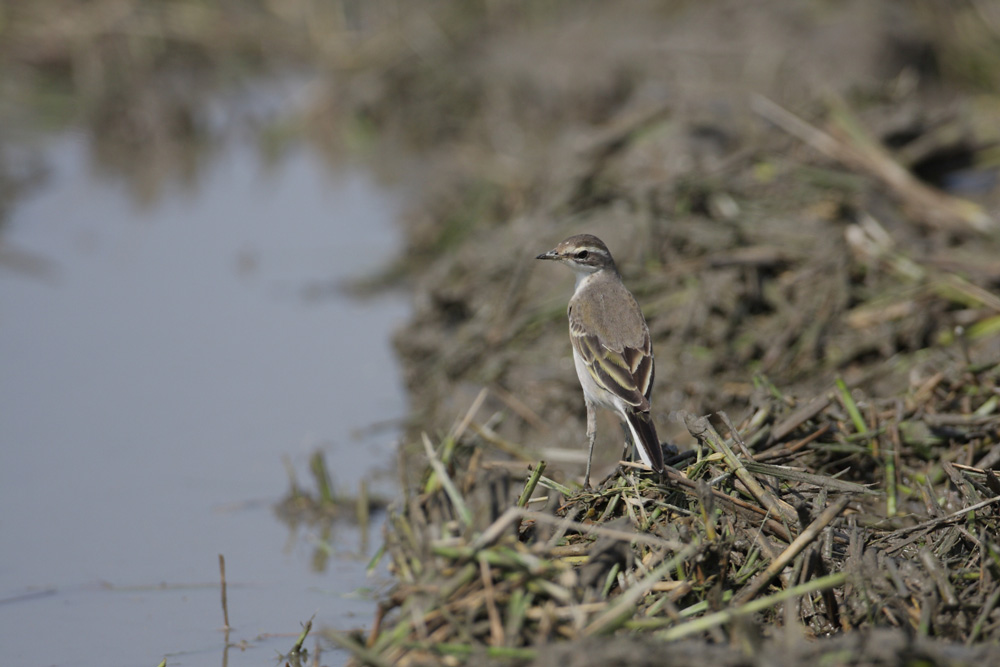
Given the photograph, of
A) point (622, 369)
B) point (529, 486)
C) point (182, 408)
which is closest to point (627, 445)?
point (622, 369)

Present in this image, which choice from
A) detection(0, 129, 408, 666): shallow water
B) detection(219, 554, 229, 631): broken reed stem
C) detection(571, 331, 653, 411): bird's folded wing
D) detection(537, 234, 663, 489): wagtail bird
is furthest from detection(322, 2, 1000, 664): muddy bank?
detection(219, 554, 229, 631): broken reed stem

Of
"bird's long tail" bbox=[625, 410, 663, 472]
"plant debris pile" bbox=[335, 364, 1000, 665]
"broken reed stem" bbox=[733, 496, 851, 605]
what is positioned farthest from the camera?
"bird's long tail" bbox=[625, 410, 663, 472]

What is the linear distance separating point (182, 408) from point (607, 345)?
448 cm

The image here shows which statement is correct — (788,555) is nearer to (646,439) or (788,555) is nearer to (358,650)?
(646,439)

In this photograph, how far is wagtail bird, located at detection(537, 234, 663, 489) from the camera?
6.00 m

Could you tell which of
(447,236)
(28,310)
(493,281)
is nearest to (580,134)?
(447,236)

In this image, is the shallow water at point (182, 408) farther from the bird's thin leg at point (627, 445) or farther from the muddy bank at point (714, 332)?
the bird's thin leg at point (627, 445)

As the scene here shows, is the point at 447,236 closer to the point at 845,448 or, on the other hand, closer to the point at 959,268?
the point at 959,268

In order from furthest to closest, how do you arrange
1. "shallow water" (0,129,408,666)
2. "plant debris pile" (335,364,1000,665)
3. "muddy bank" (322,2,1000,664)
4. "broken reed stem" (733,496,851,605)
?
"shallow water" (0,129,408,666), "broken reed stem" (733,496,851,605), "muddy bank" (322,2,1000,664), "plant debris pile" (335,364,1000,665)

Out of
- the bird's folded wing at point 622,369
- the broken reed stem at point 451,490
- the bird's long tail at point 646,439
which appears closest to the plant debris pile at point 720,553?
the broken reed stem at point 451,490

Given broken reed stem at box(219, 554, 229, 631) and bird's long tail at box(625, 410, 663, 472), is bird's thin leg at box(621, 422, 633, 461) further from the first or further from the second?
broken reed stem at box(219, 554, 229, 631)

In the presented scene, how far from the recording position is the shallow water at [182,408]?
21.2ft

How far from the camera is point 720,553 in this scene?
193 inches

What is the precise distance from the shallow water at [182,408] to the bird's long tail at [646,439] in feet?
6.06
